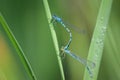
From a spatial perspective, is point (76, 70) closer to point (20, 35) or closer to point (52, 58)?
point (52, 58)

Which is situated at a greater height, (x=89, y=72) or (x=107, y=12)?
(x=107, y=12)

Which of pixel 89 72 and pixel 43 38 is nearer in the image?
pixel 89 72

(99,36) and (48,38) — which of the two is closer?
(99,36)

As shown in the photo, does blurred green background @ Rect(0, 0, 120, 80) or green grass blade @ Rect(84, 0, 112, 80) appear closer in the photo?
green grass blade @ Rect(84, 0, 112, 80)

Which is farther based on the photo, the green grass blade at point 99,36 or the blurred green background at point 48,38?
the blurred green background at point 48,38

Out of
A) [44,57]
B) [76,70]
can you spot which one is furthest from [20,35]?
[76,70]

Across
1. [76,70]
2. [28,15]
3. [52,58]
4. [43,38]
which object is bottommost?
[76,70]

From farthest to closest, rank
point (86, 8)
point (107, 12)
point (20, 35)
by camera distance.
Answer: point (86, 8) < point (20, 35) < point (107, 12)

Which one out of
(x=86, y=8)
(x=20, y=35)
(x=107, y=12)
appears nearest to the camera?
(x=107, y=12)
